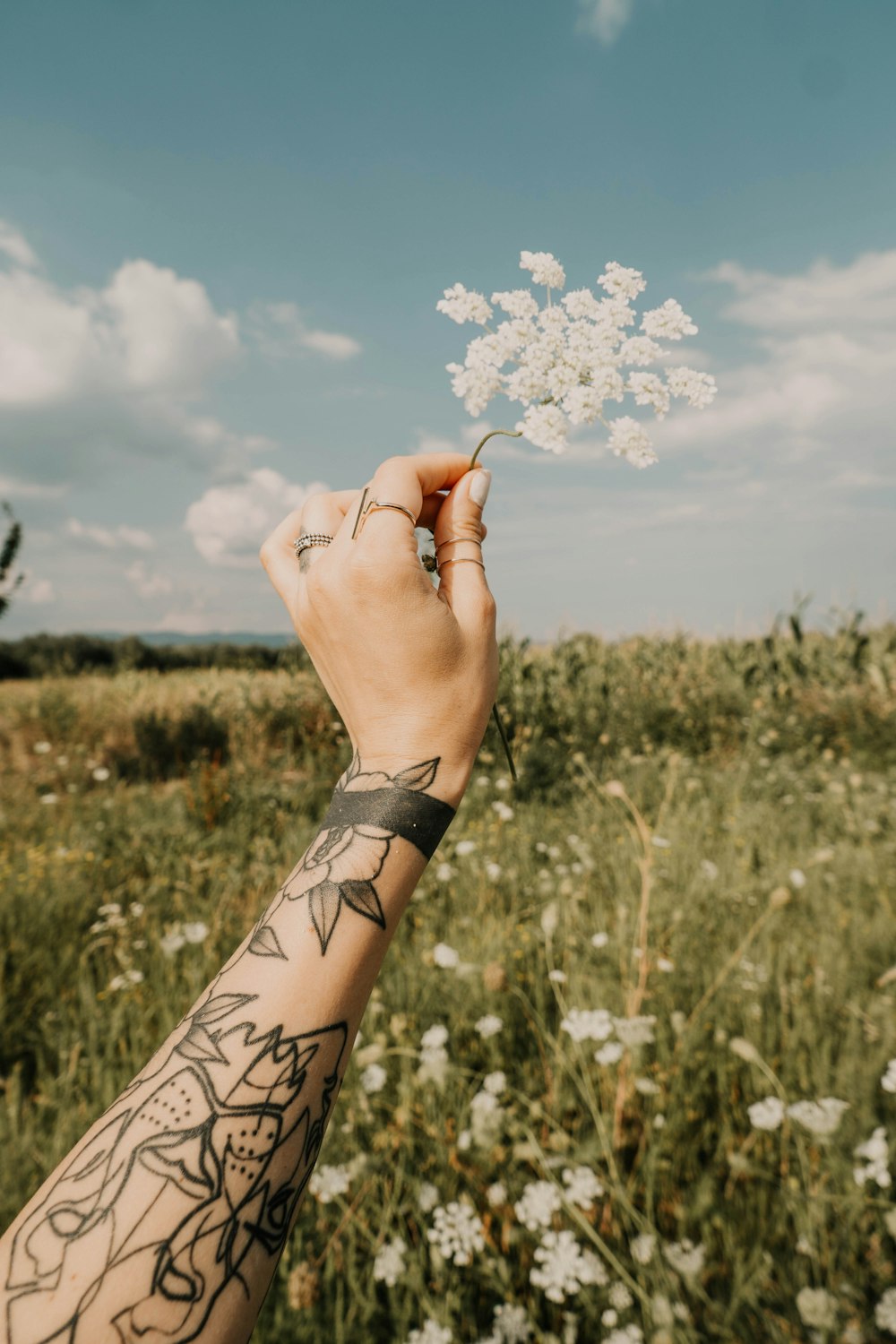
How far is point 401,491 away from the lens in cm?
109

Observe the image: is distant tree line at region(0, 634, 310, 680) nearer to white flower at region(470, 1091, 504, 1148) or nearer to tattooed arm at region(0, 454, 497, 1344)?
white flower at region(470, 1091, 504, 1148)

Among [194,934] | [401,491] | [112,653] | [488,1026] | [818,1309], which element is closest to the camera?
[401,491]

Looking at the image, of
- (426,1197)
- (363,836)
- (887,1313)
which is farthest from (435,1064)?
(363,836)

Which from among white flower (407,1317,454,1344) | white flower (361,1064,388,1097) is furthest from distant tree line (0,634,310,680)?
white flower (407,1317,454,1344)

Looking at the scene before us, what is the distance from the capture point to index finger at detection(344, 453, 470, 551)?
1023 millimetres

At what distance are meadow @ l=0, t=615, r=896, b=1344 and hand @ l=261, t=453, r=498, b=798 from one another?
1.10 m

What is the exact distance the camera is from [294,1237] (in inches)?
68.7

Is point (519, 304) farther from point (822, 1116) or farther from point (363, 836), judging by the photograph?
point (822, 1116)

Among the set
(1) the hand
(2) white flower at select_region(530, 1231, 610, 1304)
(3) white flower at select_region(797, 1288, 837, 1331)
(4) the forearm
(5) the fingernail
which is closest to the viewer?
(4) the forearm

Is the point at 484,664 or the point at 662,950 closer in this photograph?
the point at 484,664

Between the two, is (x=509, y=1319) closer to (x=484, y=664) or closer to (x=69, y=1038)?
(x=484, y=664)

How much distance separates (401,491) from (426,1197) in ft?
5.50

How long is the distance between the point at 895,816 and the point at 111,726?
26.6 ft

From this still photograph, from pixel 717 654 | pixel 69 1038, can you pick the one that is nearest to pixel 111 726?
pixel 69 1038
